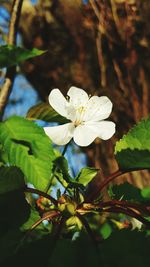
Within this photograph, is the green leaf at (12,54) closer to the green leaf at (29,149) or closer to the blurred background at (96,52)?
the green leaf at (29,149)

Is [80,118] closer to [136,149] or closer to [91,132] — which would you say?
[91,132]

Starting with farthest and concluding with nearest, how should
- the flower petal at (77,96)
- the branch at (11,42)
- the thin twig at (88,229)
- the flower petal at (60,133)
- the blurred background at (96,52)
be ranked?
1. the blurred background at (96,52)
2. the branch at (11,42)
3. the flower petal at (77,96)
4. the flower petal at (60,133)
5. the thin twig at (88,229)

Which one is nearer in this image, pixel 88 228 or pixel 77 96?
pixel 88 228

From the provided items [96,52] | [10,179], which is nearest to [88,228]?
[10,179]

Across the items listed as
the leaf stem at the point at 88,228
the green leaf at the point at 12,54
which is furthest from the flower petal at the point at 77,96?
the leaf stem at the point at 88,228

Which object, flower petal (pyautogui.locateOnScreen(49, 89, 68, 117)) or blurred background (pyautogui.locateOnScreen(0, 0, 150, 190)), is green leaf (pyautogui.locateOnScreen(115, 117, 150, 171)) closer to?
flower petal (pyautogui.locateOnScreen(49, 89, 68, 117))

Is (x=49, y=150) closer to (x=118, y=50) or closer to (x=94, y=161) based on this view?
(x=94, y=161)
